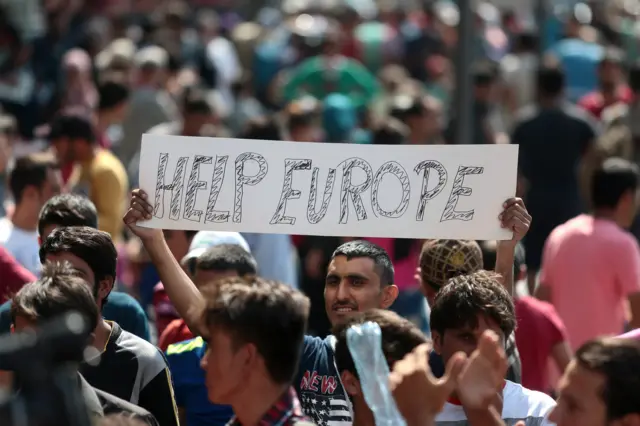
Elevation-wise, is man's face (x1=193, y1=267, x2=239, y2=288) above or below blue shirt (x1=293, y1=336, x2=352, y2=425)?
above

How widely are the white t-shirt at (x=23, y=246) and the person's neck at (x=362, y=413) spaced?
10.7 feet

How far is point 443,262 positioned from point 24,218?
2581 mm

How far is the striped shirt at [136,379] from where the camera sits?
15.1ft

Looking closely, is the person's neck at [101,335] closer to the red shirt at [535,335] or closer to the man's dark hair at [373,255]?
the man's dark hair at [373,255]

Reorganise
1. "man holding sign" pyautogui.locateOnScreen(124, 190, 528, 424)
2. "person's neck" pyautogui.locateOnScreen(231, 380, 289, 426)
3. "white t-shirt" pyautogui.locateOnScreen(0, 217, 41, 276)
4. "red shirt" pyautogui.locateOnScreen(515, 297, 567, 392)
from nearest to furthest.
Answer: "person's neck" pyautogui.locateOnScreen(231, 380, 289, 426) → "man holding sign" pyautogui.locateOnScreen(124, 190, 528, 424) → "red shirt" pyautogui.locateOnScreen(515, 297, 567, 392) → "white t-shirt" pyautogui.locateOnScreen(0, 217, 41, 276)

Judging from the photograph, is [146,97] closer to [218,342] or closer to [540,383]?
[540,383]

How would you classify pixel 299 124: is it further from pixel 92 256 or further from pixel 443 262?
pixel 92 256

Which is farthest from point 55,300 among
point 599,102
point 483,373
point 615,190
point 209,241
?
point 599,102

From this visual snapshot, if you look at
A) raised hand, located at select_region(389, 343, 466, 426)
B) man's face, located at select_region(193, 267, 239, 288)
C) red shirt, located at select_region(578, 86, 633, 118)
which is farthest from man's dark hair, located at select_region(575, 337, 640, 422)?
red shirt, located at select_region(578, 86, 633, 118)

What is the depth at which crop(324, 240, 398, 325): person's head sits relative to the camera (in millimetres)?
5395

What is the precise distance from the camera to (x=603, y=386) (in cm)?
353

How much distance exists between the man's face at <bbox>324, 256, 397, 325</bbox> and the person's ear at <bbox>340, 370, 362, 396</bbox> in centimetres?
139

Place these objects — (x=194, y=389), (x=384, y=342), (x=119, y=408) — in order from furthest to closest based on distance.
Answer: (x=194, y=389), (x=119, y=408), (x=384, y=342)

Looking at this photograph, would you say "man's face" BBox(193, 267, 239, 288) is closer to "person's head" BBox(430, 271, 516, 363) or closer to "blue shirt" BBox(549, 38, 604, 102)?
"person's head" BBox(430, 271, 516, 363)
